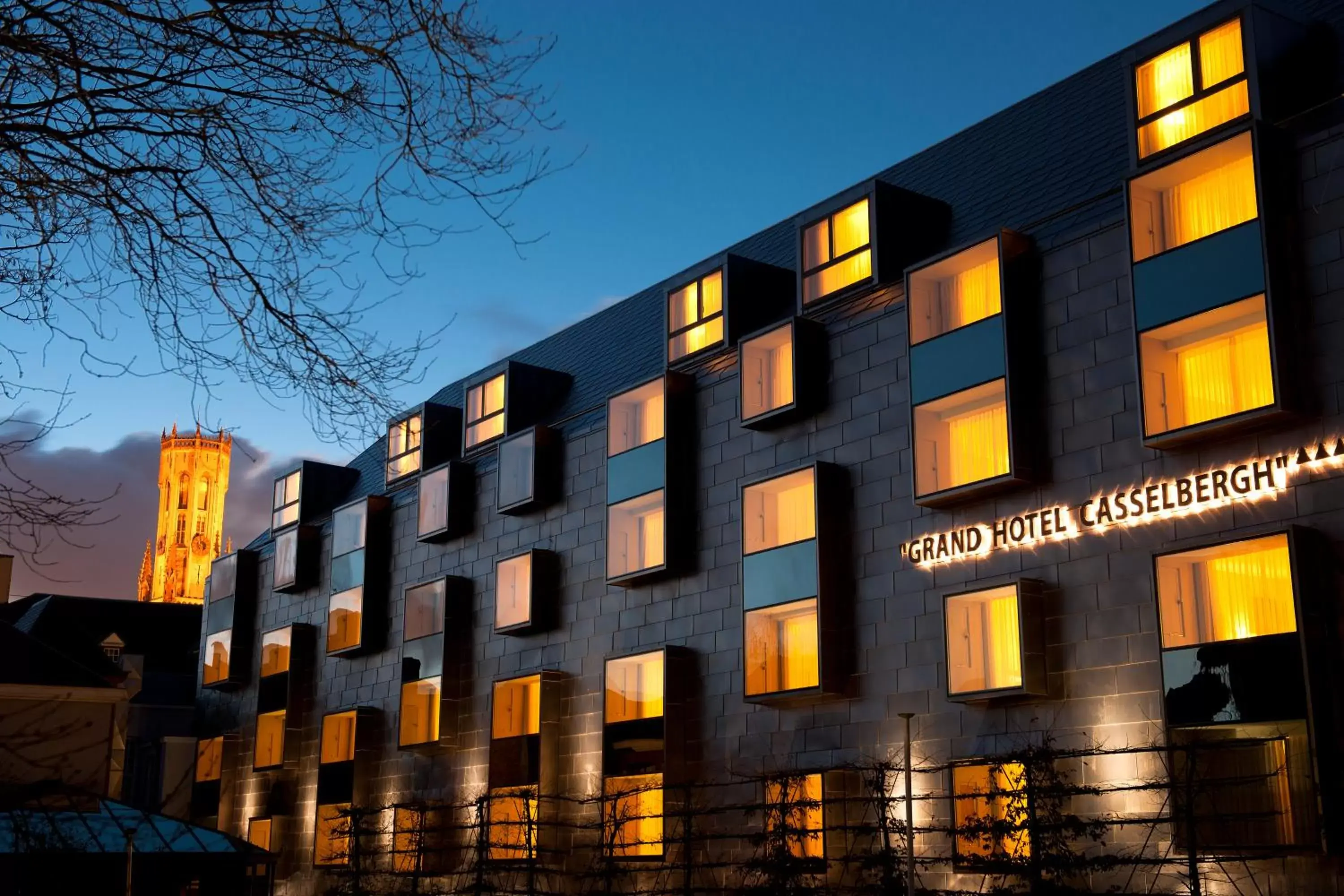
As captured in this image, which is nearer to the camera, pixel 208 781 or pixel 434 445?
pixel 434 445

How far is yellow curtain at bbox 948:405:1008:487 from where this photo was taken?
26.7m

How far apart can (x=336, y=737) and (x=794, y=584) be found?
20292 mm

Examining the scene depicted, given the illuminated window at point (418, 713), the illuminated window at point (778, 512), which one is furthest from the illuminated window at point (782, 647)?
the illuminated window at point (418, 713)

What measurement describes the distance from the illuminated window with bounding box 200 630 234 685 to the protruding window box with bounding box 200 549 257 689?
0.05 feet

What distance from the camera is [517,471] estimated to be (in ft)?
128

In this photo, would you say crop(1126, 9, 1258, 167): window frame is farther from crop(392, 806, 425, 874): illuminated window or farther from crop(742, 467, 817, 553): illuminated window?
crop(392, 806, 425, 874): illuminated window

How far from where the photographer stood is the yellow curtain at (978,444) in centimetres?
2667

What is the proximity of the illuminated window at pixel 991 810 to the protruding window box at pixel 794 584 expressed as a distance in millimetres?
3554

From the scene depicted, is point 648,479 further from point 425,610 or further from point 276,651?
point 276,651

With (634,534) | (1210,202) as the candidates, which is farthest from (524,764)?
(1210,202)

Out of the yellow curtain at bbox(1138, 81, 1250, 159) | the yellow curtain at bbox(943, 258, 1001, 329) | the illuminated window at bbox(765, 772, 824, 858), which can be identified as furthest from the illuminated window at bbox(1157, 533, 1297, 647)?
the illuminated window at bbox(765, 772, 824, 858)

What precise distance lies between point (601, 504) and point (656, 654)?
15.9 ft

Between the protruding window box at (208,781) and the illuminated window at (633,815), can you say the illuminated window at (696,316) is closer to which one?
the illuminated window at (633,815)

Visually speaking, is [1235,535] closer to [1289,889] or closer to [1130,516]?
[1130,516]
